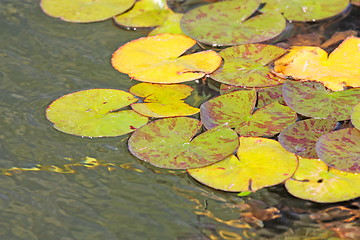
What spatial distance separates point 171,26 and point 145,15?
16 centimetres

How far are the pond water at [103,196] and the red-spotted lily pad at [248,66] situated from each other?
12 cm

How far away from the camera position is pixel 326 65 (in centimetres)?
188

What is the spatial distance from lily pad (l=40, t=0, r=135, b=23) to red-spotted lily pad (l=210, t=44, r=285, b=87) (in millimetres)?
570

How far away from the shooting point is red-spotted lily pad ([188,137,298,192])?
1460 millimetres

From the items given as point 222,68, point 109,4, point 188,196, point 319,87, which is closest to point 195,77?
point 222,68

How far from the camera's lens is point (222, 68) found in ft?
6.31

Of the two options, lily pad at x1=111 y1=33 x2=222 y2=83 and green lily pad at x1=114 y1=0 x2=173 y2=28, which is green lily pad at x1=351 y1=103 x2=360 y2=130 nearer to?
lily pad at x1=111 y1=33 x2=222 y2=83

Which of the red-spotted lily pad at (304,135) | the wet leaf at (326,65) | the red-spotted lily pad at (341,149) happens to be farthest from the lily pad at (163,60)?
the red-spotted lily pad at (341,149)

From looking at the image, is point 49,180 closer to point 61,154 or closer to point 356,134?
point 61,154

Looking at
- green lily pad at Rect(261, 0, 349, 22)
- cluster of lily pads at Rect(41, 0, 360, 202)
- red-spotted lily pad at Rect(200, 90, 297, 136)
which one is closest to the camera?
cluster of lily pads at Rect(41, 0, 360, 202)

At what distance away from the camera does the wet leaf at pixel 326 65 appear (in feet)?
5.95

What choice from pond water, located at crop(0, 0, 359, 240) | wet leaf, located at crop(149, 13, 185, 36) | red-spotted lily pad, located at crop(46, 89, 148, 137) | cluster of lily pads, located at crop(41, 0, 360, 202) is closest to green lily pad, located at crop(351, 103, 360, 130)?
cluster of lily pads, located at crop(41, 0, 360, 202)

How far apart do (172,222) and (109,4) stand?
1235mm

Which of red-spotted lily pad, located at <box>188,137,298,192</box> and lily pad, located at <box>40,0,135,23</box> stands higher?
lily pad, located at <box>40,0,135,23</box>
